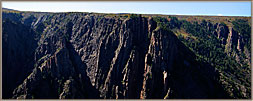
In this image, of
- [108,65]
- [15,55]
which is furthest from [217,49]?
[15,55]

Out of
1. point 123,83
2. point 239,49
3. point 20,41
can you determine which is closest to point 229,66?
point 239,49

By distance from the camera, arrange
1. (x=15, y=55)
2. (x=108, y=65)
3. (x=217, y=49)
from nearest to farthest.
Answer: (x=108, y=65) < (x=15, y=55) < (x=217, y=49)

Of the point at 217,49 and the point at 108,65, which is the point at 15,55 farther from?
the point at 217,49

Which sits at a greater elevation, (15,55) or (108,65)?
(15,55)

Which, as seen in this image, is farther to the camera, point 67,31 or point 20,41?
point 67,31

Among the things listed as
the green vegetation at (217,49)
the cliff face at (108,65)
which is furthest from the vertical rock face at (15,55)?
the green vegetation at (217,49)

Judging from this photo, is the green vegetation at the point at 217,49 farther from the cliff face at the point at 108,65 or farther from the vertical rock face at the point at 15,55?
the vertical rock face at the point at 15,55

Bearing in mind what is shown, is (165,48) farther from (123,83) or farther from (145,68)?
(123,83)

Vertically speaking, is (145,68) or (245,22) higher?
(245,22)
